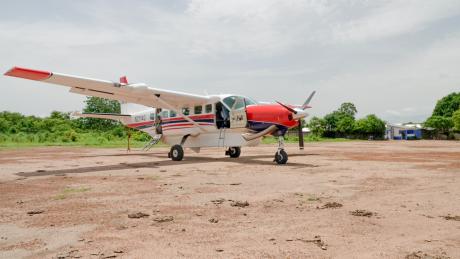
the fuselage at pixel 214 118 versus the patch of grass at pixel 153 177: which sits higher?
the fuselage at pixel 214 118

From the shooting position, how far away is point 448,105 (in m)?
93.4

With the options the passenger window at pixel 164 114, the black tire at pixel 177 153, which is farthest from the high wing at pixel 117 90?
the black tire at pixel 177 153

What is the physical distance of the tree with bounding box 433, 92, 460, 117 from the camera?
300 ft

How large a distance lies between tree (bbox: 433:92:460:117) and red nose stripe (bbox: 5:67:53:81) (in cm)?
9979

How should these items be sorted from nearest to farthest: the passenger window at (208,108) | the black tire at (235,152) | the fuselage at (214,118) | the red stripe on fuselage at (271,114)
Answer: the red stripe on fuselage at (271,114) → the fuselage at (214,118) → the passenger window at (208,108) → the black tire at (235,152)

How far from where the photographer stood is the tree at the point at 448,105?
300 feet

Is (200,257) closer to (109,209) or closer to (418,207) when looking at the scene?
(109,209)

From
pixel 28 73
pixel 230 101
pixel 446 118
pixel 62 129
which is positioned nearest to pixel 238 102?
pixel 230 101

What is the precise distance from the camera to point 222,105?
1670 cm

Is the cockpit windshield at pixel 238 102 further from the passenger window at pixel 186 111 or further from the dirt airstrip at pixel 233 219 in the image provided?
the dirt airstrip at pixel 233 219

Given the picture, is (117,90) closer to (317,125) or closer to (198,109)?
(198,109)

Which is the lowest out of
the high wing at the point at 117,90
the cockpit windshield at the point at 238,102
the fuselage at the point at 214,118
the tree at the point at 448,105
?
the fuselage at the point at 214,118

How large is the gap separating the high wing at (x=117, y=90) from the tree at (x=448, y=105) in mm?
93207

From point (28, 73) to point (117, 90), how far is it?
3788 millimetres
